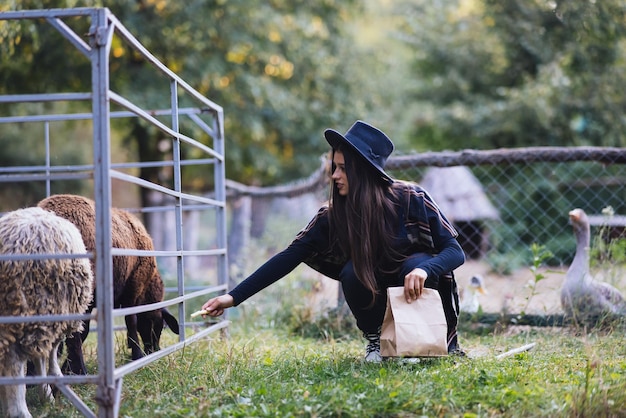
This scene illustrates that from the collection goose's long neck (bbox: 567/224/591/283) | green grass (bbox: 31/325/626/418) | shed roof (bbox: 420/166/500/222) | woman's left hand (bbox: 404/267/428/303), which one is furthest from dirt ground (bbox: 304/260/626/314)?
shed roof (bbox: 420/166/500/222)

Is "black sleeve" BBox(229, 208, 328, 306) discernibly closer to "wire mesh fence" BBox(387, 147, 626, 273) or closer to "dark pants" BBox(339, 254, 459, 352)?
"dark pants" BBox(339, 254, 459, 352)

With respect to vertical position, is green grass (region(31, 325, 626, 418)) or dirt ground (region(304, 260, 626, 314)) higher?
dirt ground (region(304, 260, 626, 314))

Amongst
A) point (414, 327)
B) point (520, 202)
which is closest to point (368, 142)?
point (414, 327)

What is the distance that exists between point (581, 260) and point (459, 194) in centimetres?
673

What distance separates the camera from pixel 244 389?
335cm

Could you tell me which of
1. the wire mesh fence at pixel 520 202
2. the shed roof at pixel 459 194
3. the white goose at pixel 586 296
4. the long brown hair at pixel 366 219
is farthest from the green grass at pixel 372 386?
the shed roof at pixel 459 194

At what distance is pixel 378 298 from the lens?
3980 mm

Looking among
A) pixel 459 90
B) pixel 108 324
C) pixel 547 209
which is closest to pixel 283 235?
pixel 547 209

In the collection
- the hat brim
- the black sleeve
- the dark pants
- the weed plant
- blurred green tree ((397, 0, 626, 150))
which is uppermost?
blurred green tree ((397, 0, 626, 150))

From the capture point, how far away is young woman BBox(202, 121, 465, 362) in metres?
3.85

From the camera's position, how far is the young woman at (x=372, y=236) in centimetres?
385

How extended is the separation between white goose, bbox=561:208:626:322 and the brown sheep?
9.34 ft

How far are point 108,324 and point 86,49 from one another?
1150 millimetres

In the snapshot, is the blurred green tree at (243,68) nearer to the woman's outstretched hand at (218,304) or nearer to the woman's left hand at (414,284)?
the woman's outstretched hand at (218,304)
